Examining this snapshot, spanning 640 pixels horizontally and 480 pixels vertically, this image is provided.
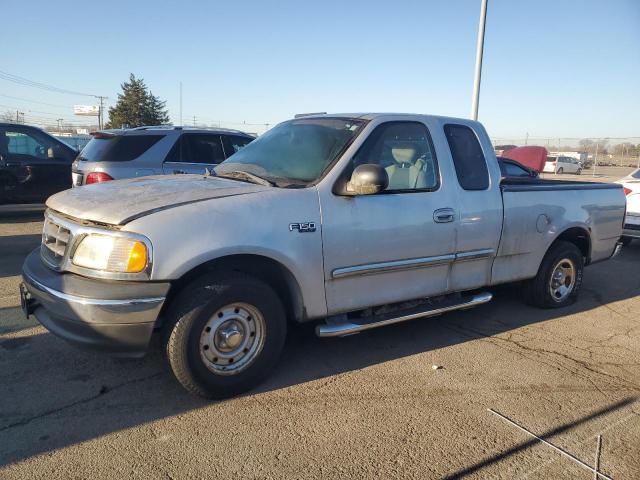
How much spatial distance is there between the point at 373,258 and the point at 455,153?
1.39 m

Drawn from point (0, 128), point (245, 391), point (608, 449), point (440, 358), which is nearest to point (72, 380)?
point (245, 391)

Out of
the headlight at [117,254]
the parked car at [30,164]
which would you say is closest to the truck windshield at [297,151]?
the headlight at [117,254]

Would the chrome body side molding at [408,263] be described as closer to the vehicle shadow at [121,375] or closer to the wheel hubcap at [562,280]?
the vehicle shadow at [121,375]

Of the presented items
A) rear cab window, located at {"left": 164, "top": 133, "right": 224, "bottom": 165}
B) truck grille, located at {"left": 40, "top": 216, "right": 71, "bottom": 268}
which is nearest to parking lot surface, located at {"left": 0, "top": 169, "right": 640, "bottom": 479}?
truck grille, located at {"left": 40, "top": 216, "right": 71, "bottom": 268}

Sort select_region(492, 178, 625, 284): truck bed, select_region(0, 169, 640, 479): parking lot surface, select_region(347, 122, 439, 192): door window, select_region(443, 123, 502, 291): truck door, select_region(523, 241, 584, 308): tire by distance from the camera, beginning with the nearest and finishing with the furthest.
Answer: select_region(0, 169, 640, 479): parking lot surface, select_region(347, 122, 439, 192): door window, select_region(443, 123, 502, 291): truck door, select_region(492, 178, 625, 284): truck bed, select_region(523, 241, 584, 308): tire

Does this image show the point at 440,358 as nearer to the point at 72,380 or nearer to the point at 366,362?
the point at 366,362

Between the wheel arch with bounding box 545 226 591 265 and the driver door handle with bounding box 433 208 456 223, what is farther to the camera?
the wheel arch with bounding box 545 226 591 265

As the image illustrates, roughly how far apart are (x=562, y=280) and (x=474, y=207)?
1930mm

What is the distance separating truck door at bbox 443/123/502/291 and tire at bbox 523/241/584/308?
968 mm

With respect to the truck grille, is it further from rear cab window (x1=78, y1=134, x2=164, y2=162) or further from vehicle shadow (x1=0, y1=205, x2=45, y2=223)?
vehicle shadow (x1=0, y1=205, x2=45, y2=223)

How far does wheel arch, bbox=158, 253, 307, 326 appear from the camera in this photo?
3311 mm

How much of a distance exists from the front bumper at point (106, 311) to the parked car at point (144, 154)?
197 inches

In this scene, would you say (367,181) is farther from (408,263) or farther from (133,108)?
(133,108)

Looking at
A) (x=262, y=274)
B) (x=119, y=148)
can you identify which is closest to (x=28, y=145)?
(x=119, y=148)
